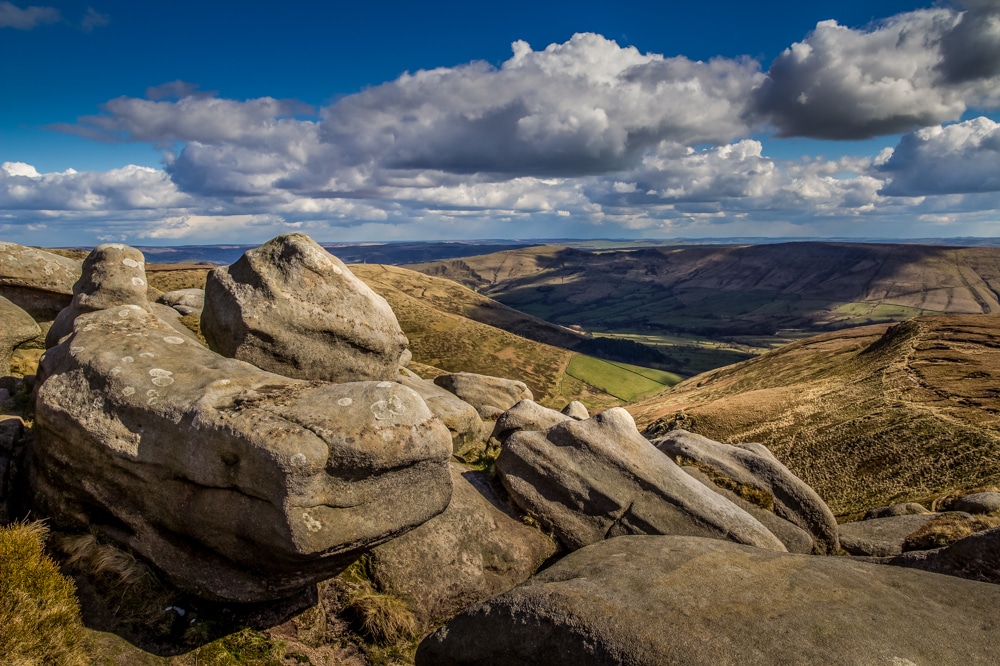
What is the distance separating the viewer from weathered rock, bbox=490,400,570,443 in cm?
2452

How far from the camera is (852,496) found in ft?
136

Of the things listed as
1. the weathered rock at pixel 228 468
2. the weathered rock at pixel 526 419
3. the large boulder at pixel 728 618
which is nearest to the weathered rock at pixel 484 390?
the weathered rock at pixel 526 419

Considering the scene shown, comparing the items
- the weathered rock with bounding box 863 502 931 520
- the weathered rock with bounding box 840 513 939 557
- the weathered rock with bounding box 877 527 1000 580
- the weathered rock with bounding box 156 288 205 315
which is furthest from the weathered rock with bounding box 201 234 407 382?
the weathered rock with bounding box 863 502 931 520

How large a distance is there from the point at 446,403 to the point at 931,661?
839 inches

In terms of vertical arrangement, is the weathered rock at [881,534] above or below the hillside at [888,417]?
above

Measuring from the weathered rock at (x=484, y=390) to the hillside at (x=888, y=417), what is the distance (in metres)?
24.2

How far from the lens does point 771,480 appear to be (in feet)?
78.4

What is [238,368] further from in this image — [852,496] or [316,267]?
[852,496]

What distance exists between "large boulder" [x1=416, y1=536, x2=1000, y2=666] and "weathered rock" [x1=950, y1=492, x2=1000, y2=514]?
64.5 feet

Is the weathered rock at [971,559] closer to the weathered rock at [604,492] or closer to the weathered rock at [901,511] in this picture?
the weathered rock at [604,492]

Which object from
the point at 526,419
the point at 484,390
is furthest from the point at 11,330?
the point at 484,390

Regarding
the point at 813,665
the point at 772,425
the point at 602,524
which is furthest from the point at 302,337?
the point at 772,425

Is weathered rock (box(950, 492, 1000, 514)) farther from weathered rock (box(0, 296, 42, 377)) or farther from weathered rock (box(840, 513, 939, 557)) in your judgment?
weathered rock (box(0, 296, 42, 377))

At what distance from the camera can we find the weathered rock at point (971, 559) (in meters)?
13.2
